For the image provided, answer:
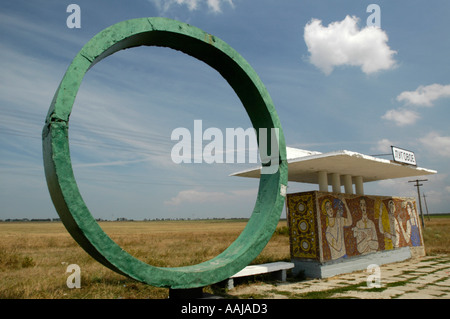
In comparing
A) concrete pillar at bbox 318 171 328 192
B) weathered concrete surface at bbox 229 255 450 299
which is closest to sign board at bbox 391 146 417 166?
concrete pillar at bbox 318 171 328 192

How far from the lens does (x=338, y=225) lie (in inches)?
364

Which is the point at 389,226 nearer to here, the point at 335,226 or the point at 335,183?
the point at 335,183

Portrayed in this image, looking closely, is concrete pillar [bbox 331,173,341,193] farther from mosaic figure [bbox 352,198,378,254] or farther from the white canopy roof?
mosaic figure [bbox 352,198,378,254]

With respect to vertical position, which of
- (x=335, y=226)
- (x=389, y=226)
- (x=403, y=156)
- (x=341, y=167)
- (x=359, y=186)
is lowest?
(x=389, y=226)

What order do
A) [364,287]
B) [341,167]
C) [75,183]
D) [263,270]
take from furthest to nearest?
[341,167] → [263,270] → [364,287] → [75,183]

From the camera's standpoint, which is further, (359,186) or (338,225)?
(359,186)

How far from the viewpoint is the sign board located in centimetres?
995

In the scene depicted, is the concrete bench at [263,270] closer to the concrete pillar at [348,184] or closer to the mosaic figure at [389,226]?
the concrete pillar at [348,184]

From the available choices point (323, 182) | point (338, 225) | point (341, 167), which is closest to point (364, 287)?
point (338, 225)

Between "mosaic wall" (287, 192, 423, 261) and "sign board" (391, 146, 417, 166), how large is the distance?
5.27 ft

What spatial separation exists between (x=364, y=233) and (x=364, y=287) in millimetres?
3298

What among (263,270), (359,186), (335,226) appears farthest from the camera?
(359,186)

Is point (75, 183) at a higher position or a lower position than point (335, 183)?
lower
